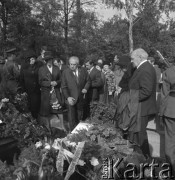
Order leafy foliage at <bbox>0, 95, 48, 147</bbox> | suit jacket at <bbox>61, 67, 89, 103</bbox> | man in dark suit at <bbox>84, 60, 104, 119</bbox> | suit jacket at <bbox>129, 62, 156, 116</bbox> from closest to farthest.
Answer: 1. leafy foliage at <bbox>0, 95, 48, 147</bbox>
2. suit jacket at <bbox>129, 62, 156, 116</bbox>
3. suit jacket at <bbox>61, 67, 89, 103</bbox>
4. man in dark suit at <bbox>84, 60, 104, 119</bbox>

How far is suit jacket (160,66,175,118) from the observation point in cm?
478

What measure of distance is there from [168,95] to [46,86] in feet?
9.70

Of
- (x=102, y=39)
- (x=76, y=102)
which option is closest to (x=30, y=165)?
(x=76, y=102)

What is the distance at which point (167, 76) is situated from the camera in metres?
→ 4.84

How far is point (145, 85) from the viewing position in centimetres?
475

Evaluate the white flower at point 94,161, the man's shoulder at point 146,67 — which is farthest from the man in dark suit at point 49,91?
the white flower at point 94,161

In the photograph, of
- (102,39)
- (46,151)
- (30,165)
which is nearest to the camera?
(30,165)

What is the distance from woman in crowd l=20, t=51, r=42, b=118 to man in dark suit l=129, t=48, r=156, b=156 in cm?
273

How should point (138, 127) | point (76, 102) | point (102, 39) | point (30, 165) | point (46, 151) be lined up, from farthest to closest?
point (102, 39)
point (76, 102)
point (138, 127)
point (46, 151)
point (30, 165)

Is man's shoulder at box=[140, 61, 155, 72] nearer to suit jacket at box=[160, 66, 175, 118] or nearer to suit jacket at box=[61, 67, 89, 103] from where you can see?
suit jacket at box=[160, 66, 175, 118]

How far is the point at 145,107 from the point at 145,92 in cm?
23

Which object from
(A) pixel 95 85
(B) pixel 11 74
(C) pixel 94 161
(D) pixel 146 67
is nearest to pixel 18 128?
(C) pixel 94 161

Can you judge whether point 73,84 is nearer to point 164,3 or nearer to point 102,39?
point 102,39

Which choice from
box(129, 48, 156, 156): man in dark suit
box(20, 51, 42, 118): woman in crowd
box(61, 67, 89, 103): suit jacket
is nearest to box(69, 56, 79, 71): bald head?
box(61, 67, 89, 103): suit jacket
